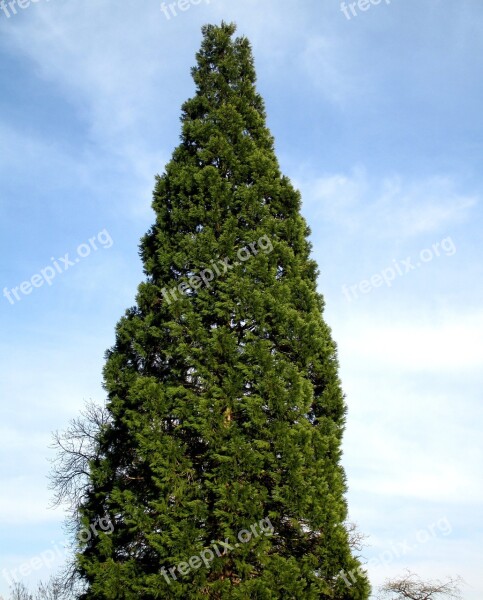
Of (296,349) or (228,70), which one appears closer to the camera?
(296,349)

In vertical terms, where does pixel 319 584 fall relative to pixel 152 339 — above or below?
below

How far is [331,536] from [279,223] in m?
5.86

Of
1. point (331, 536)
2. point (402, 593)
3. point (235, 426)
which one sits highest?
point (235, 426)

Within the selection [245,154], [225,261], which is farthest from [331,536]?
[245,154]

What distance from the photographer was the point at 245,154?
36.3 feet

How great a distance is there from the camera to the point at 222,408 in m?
8.58

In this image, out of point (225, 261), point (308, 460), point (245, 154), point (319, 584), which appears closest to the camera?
point (319, 584)

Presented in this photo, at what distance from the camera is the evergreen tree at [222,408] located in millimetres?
7727

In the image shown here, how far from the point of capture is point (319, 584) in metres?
7.64

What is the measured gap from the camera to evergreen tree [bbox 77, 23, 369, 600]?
7.73 metres

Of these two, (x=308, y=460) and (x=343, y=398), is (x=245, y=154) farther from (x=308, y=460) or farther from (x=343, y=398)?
(x=308, y=460)

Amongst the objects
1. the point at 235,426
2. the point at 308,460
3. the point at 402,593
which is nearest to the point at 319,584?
the point at 308,460

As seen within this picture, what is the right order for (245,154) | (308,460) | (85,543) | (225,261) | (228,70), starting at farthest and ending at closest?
1. (228,70)
2. (245,154)
3. (225,261)
4. (85,543)
5. (308,460)

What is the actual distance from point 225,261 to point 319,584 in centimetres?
570
